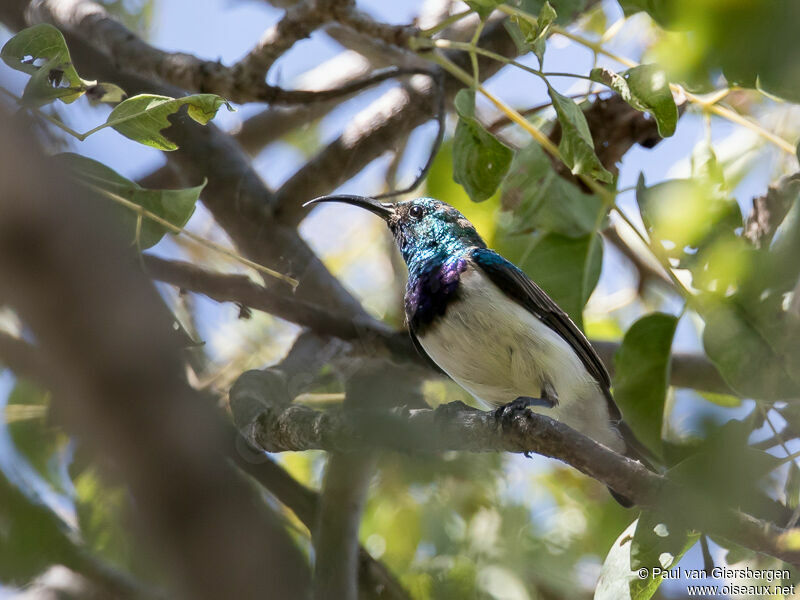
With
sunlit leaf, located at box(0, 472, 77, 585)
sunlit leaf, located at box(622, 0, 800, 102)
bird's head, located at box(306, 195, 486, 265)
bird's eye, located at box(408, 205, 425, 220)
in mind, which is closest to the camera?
sunlit leaf, located at box(0, 472, 77, 585)

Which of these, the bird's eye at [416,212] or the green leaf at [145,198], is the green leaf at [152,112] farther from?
the bird's eye at [416,212]

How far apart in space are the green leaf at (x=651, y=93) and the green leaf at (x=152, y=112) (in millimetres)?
1180

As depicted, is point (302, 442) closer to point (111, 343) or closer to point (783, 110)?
point (111, 343)

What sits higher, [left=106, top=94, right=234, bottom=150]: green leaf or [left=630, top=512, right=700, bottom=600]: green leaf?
[left=106, top=94, right=234, bottom=150]: green leaf

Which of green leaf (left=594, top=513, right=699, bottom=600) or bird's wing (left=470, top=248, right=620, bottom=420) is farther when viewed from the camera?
bird's wing (left=470, top=248, right=620, bottom=420)

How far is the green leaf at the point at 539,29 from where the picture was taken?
2568mm

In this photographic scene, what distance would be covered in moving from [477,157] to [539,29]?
557mm

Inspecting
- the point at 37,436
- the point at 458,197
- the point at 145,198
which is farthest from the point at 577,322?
the point at 37,436

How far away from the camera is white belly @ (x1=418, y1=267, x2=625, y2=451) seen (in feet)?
11.6

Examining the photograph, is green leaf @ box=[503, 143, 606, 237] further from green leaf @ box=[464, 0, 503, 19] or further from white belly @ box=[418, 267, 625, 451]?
green leaf @ box=[464, 0, 503, 19]

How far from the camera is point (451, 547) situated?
14.3ft

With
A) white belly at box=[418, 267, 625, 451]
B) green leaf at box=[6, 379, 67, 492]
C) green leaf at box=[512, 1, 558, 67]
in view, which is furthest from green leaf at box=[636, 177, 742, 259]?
green leaf at box=[6, 379, 67, 492]

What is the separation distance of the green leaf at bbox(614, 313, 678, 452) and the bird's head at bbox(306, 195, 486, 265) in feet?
3.13

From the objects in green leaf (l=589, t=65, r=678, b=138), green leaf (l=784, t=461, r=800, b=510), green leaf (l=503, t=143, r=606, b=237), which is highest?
green leaf (l=589, t=65, r=678, b=138)
